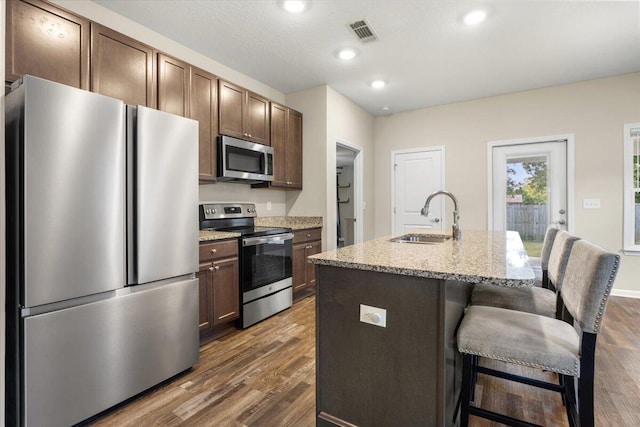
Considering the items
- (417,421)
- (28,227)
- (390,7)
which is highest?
(390,7)

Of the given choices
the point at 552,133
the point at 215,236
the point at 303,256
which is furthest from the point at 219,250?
the point at 552,133

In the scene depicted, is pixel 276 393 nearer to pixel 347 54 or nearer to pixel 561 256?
pixel 561 256

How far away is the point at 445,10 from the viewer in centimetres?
246

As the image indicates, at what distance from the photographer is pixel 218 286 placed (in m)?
2.59

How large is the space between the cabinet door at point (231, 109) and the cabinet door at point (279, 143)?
50 cm

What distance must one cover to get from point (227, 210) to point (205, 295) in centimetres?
106

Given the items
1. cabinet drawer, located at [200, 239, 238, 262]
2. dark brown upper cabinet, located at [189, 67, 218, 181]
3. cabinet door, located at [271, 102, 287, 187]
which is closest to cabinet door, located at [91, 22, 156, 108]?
dark brown upper cabinet, located at [189, 67, 218, 181]

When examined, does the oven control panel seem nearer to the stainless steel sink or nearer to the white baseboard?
the stainless steel sink

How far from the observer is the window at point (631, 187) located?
3.71 metres

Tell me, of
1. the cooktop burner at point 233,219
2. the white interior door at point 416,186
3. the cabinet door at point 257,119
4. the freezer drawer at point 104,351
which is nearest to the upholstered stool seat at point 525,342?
the freezer drawer at point 104,351

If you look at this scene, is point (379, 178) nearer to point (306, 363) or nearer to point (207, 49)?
point (207, 49)

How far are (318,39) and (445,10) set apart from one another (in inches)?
42.2

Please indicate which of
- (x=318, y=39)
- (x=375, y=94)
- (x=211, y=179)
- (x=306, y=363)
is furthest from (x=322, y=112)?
(x=306, y=363)

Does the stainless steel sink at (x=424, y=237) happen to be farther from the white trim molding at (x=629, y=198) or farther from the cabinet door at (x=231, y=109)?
the white trim molding at (x=629, y=198)
